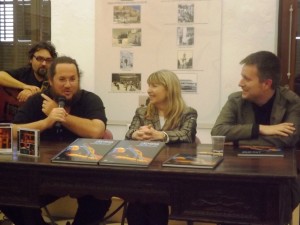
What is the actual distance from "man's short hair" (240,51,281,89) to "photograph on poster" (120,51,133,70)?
1220 mm

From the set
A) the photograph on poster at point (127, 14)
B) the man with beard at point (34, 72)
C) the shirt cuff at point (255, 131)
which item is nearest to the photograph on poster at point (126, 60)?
the photograph on poster at point (127, 14)

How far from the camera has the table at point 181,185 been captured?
1.74 m

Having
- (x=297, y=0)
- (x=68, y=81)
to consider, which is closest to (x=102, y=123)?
(x=68, y=81)

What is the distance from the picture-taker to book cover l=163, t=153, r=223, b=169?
185 cm

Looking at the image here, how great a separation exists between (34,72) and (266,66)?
72.7 inches

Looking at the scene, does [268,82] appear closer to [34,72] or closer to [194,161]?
[194,161]

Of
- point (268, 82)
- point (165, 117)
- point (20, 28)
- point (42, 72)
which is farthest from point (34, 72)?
point (268, 82)

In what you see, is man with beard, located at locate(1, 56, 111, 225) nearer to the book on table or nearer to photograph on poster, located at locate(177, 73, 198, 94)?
the book on table

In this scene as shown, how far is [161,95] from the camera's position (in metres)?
2.82

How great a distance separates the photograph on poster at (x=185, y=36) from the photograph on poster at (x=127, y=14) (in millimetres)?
358

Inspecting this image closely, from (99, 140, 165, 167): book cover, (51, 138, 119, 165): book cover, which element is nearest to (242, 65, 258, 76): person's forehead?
(99, 140, 165, 167): book cover

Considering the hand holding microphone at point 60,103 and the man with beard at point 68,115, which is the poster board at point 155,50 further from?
the hand holding microphone at point 60,103

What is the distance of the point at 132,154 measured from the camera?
2.01 meters

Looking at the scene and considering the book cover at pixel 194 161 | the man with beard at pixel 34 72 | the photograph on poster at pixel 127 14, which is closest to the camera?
the book cover at pixel 194 161
